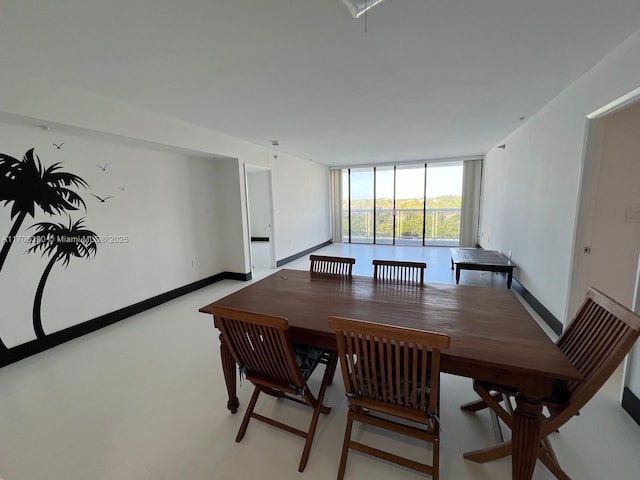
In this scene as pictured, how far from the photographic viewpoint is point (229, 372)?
5.75ft

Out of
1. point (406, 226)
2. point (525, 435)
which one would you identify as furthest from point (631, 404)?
point (406, 226)

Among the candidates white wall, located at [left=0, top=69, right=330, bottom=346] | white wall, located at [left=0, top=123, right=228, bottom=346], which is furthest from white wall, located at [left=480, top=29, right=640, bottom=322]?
white wall, located at [left=0, top=123, right=228, bottom=346]

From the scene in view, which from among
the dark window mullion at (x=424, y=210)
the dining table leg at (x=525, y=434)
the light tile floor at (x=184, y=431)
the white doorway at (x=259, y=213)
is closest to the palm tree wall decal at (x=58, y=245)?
the light tile floor at (x=184, y=431)

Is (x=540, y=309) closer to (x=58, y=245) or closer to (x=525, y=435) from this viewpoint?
(x=525, y=435)

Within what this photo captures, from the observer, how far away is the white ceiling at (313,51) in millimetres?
1489

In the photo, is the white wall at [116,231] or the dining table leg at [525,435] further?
the white wall at [116,231]

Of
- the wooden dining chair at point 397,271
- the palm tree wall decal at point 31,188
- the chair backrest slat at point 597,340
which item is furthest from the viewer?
the palm tree wall decal at point 31,188

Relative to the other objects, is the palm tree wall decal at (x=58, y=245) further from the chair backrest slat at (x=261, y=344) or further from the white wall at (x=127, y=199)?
the chair backrest slat at (x=261, y=344)

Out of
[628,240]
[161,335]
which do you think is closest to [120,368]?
[161,335]

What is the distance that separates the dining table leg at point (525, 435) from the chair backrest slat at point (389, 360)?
37cm

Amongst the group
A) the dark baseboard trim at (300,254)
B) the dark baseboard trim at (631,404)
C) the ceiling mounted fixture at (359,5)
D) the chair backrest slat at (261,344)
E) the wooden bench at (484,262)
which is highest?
the ceiling mounted fixture at (359,5)

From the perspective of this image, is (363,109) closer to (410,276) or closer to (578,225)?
(410,276)

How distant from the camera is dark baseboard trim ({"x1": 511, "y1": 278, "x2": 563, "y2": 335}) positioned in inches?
107

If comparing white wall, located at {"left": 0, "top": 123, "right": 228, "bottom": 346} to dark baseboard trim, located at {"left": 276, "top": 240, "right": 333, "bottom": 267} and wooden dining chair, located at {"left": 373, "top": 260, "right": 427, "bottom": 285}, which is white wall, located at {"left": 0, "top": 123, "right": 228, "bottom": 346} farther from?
wooden dining chair, located at {"left": 373, "top": 260, "right": 427, "bottom": 285}
